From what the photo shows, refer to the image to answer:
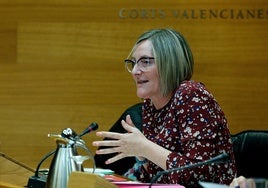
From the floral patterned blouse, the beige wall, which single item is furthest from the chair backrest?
the beige wall

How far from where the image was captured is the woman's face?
10.0ft

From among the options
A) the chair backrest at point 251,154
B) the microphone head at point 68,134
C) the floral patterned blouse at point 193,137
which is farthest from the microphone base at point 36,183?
the chair backrest at point 251,154

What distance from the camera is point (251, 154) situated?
3.17 metres

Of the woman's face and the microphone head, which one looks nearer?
the microphone head

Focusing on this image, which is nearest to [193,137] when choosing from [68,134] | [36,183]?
[68,134]

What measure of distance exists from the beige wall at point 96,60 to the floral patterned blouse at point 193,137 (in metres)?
1.87

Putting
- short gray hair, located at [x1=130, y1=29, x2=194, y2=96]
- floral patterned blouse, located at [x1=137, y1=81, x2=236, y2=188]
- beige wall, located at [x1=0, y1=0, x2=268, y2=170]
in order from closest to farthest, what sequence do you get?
floral patterned blouse, located at [x1=137, y1=81, x2=236, y2=188] < short gray hair, located at [x1=130, y1=29, x2=194, y2=96] < beige wall, located at [x1=0, y1=0, x2=268, y2=170]

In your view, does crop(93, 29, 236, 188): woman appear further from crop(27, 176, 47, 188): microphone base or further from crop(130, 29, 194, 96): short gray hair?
crop(27, 176, 47, 188): microphone base

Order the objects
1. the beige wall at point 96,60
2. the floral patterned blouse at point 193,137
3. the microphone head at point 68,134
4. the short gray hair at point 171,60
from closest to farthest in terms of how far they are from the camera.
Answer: the microphone head at point 68,134, the floral patterned blouse at point 193,137, the short gray hair at point 171,60, the beige wall at point 96,60

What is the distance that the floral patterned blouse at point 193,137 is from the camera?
2.73 m

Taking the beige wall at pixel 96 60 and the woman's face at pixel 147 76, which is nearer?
the woman's face at pixel 147 76

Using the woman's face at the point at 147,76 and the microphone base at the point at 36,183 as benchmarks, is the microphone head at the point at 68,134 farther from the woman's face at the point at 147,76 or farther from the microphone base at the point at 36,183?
the woman's face at the point at 147,76

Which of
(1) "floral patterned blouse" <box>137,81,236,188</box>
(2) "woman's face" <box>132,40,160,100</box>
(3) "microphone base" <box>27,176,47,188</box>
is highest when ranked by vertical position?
(2) "woman's face" <box>132,40,160,100</box>

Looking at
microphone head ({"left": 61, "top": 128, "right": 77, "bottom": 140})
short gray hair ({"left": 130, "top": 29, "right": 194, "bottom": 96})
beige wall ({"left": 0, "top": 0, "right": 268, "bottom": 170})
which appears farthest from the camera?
beige wall ({"left": 0, "top": 0, "right": 268, "bottom": 170})
